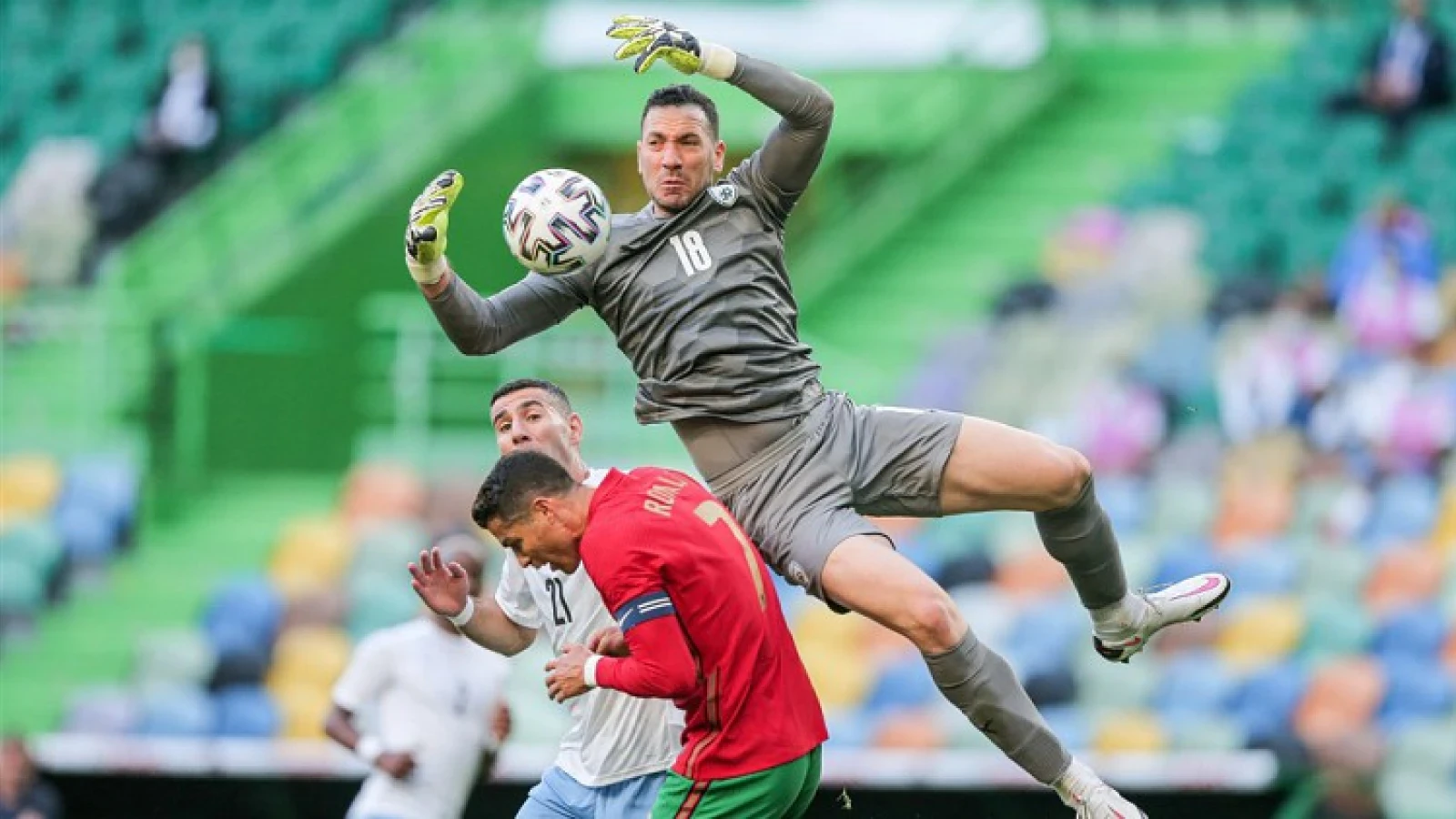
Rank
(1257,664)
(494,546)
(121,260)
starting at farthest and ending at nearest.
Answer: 1. (121,260)
2. (494,546)
3. (1257,664)

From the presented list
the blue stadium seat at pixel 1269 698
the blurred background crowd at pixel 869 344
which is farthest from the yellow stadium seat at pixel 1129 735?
the blue stadium seat at pixel 1269 698

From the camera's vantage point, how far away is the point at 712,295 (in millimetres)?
7555

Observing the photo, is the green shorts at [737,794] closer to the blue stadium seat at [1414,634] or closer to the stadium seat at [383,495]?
the blue stadium seat at [1414,634]

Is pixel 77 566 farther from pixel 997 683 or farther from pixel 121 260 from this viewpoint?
pixel 997 683

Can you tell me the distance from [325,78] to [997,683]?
45.5 feet

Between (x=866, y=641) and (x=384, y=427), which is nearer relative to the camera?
(x=866, y=641)

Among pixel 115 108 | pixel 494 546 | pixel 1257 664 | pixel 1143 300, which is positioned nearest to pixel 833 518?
pixel 1257 664

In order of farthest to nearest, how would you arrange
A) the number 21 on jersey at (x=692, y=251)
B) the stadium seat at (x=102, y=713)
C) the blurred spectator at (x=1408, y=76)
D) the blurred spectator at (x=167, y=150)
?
the blurred spectator at (x=167, y=150)
the blurred spectator at (x=1408, y=76)
the stadium seat at (x=102, y=713)
the number 21 on jersey at (x=692, y=251)

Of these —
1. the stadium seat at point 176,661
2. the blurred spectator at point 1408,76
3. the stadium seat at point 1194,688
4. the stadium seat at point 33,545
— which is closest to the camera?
the stadium seat at point 1194,688

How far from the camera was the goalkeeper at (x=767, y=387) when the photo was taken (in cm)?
746

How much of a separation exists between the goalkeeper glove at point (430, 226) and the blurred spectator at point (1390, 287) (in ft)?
26.9

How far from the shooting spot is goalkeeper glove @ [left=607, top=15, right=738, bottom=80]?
726 centimetres

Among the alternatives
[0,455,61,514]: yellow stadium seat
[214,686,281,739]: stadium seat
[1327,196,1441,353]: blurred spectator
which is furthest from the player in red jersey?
[0,455,61,514]: yellow stadium seat

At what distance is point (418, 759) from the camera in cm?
982
